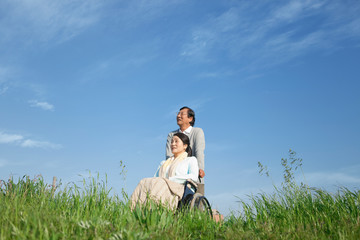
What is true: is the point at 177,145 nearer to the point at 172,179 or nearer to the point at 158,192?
the point at 172,179

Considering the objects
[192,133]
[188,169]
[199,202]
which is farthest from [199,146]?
[199,202]

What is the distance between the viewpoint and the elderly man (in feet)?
23.4

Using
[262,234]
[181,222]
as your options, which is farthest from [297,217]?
[181,222]

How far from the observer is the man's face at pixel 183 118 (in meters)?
7.50

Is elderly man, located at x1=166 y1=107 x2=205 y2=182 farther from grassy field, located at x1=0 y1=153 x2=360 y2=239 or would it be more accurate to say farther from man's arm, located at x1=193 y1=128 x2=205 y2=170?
grassy field, located at x1=0 y1=153 x2=360 y2=239

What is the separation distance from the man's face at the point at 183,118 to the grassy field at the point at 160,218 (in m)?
1.95

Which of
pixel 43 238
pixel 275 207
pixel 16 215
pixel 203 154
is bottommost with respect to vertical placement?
pixel 43 238

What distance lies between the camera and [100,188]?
5594 millimetres

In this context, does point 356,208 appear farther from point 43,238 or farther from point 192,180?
point 43,238

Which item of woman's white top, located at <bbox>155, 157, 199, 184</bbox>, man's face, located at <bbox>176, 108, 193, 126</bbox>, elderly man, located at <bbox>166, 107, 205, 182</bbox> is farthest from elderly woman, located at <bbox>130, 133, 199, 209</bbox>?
man's face, located at <bbox>176, 108, 193, 126</bbox>

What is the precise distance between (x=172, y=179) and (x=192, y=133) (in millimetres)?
1579

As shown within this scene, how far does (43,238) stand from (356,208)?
16.2ft

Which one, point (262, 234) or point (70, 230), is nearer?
point (70, 230)

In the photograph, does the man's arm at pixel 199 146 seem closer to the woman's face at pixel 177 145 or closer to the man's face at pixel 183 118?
the man's face at pixel 183 118
